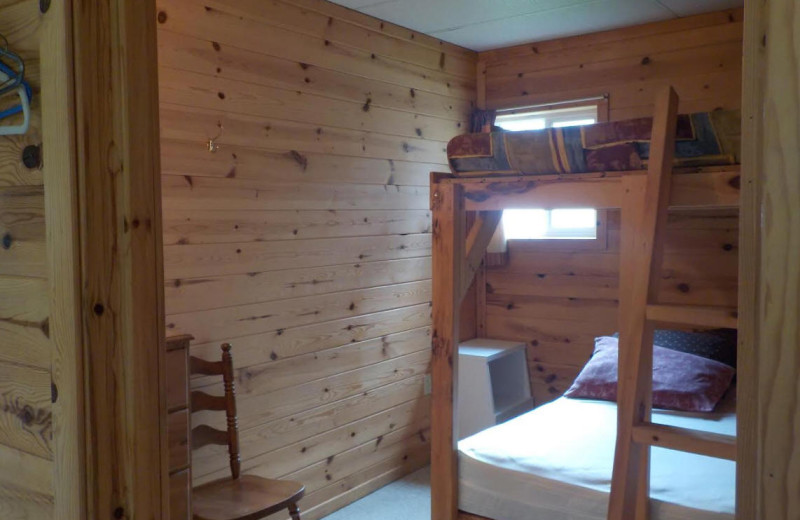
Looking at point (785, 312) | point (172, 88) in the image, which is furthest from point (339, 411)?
point (785, 312)

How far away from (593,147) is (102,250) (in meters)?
1.49

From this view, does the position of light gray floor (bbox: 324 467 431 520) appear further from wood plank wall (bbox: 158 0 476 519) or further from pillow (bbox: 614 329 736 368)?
pillow (bbox: 614 329 736 368)

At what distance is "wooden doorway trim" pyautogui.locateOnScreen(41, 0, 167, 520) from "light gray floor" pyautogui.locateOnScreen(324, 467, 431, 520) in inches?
91.9

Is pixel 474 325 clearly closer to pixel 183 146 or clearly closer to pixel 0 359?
pixel 183 146

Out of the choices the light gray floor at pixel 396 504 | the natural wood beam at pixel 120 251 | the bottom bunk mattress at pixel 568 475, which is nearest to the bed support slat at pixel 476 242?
the bottom bunk mattress at pixel 568 475

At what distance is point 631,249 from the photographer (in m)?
2.05

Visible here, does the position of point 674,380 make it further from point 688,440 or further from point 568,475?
point 688,440

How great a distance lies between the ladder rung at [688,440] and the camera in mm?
1721

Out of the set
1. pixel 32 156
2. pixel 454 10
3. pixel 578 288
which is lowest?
pixel 578 288

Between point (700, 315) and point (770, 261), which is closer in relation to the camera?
point (770, 261)

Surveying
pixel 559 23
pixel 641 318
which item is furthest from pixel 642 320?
pixel 559 23

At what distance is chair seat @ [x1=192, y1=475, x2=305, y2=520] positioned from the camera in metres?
2.43

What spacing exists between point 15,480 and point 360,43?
108 inches

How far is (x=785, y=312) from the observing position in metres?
0.67
